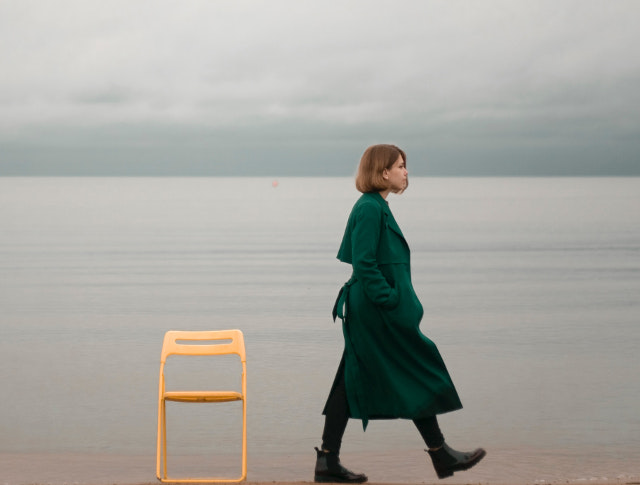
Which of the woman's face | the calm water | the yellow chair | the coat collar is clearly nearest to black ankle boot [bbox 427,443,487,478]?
the yellow chair

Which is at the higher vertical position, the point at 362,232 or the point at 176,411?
the point at 362,232

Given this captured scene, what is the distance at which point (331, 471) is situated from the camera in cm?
Answer: 450

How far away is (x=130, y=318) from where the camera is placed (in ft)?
44.9

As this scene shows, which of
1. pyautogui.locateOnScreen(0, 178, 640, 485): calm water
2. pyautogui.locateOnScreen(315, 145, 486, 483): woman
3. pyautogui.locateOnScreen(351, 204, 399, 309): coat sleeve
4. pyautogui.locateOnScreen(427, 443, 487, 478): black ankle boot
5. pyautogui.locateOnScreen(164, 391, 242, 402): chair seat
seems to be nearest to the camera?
pyautogui.locateOnScreen(351, 204, 399, 309): coat sleeve

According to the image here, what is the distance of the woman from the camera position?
433 centimetres

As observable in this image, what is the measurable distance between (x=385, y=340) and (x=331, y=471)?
2.29ft

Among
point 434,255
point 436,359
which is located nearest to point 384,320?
point 436,359

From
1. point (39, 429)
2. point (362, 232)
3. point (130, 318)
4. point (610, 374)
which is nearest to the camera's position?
point (362, 232)

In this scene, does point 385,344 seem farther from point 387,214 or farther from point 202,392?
point 202,392

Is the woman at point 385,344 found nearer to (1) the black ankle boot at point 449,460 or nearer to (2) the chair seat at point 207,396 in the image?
(1) the black ankle boot at point 449,460

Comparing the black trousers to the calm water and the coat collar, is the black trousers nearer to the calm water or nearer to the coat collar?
the coat collar

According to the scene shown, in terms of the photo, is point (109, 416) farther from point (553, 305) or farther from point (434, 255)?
point (434, 255)

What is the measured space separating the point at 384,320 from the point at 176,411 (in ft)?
13.5

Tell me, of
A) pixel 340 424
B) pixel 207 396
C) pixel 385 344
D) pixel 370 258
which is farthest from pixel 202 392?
pixel 370 258
